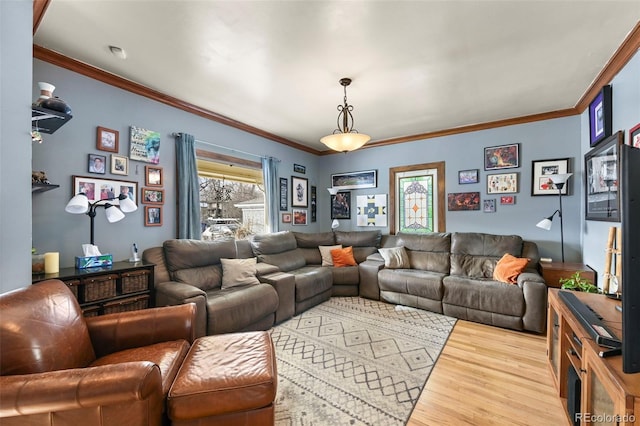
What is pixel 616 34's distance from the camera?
200 centimetres

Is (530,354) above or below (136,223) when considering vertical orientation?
below

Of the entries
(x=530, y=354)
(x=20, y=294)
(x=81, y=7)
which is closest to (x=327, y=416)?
(x=20, y=294)

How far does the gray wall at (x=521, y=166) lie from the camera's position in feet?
11.5

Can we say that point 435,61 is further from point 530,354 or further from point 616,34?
point 530,354

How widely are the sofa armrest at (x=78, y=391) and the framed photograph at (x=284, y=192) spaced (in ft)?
12.6

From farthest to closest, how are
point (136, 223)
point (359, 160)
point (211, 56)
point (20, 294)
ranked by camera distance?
1. point (359, 160)
2. point (136, 223)
3. point (211, 56)
4. point (20, 294)

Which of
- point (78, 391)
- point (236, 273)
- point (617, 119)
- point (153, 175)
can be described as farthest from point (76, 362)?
point (617, 119)

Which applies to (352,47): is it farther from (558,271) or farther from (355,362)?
(558,271)

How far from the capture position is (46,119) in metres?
1.87

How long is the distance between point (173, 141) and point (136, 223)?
3.55 feet

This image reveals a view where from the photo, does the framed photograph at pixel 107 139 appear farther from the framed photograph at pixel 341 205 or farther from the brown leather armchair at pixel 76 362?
the framed photograph at pixel 341 205

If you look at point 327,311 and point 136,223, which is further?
point 327,311

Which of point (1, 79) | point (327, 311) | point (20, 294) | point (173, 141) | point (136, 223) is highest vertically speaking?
point (173, 141)

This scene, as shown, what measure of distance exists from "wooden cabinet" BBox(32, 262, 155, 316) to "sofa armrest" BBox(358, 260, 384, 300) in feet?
9.10
